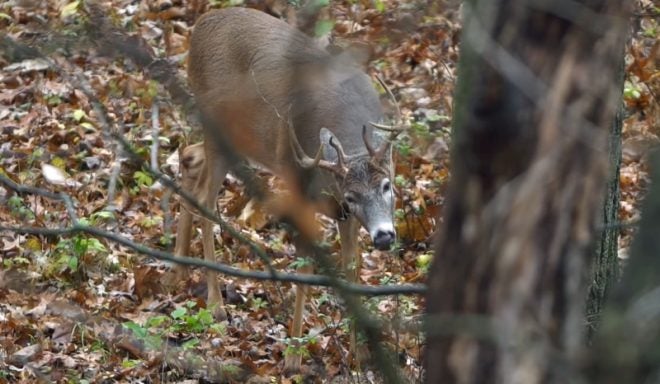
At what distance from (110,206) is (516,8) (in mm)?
6909

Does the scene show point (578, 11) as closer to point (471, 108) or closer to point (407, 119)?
point (471, 108)

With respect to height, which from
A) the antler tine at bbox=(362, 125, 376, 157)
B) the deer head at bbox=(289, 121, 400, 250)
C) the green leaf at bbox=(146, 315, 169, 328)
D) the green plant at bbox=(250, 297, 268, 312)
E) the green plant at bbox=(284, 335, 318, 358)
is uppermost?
the antler tine at bbox=(362, 125, 376, 157)

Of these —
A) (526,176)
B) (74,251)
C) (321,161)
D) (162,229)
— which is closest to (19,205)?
(74,251)

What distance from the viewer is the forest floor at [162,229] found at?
6453mm

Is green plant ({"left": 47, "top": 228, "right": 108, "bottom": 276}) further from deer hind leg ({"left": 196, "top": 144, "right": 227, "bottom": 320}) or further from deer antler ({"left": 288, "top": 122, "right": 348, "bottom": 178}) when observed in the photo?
deer antler ({"left": 288, "top": 122, "right": 348, "bottom": 178})

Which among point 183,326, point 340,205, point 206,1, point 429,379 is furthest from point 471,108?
point 206,1

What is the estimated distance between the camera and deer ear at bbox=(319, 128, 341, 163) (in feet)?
26.2

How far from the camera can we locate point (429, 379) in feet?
7.56

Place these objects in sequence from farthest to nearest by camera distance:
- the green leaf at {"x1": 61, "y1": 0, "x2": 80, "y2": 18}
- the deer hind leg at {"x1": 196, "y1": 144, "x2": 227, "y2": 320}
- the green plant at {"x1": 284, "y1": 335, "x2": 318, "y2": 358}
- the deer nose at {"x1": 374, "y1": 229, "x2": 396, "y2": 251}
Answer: the green leaf at {"x1": 61, "y1": 0, "x2": 80, "y2": 18} → the deer hind leg at {"x1": 196, "y1": 144, "x2": 227, "y2": 320} → the deer nose at {"x1": 374, "y1": 229, "x2": 396, "y2": 251} → the green plant at {"x1": 284, "y1": 335, "x2": 318, "y2": 358}

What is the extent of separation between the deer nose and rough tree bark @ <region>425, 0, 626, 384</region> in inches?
205

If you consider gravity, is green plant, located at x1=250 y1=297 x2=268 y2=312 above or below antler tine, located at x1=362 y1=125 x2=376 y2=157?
below

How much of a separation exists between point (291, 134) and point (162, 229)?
1654mm

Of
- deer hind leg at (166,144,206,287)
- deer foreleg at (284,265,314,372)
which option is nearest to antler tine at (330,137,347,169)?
deer foreleg at (284,265,314,372)

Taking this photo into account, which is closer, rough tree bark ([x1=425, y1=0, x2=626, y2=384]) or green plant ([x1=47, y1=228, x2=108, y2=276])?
rough tree bark ([x1=425, y1=0, x2=626, y2=384])
